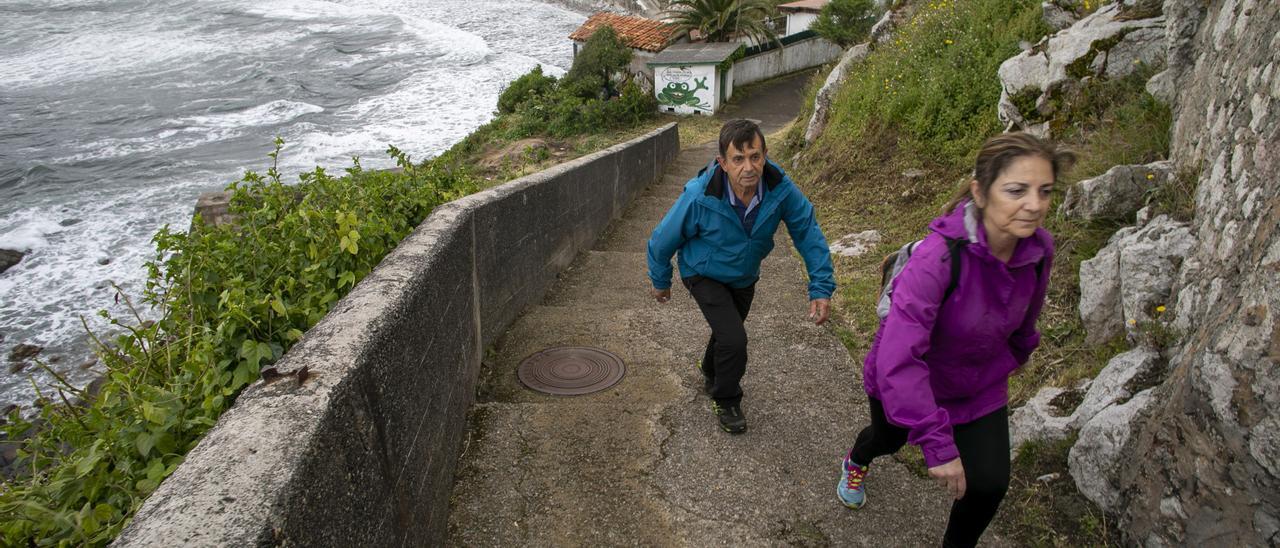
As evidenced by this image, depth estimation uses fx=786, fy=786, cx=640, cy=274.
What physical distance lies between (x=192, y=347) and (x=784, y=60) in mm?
29023

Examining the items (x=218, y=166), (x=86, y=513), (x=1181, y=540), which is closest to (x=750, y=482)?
(x=1181, y=540)

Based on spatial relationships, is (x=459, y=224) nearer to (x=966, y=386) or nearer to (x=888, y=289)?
(x=888, y=289)

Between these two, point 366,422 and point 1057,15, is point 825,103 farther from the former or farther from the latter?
point 366,422

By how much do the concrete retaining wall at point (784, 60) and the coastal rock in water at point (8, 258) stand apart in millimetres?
20829

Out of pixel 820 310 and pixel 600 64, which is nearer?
pixel 820 310

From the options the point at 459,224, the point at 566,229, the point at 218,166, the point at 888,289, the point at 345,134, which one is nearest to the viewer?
the point at 888,289

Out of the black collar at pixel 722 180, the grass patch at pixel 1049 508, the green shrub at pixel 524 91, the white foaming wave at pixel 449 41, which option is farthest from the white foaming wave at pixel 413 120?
the grass patch at pixel 1049 508

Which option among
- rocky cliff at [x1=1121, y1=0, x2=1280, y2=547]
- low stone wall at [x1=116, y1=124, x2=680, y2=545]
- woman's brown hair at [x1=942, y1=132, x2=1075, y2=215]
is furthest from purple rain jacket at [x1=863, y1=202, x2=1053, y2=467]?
low stone wall at [x1=116, y1=124, x2=680, y2=545]

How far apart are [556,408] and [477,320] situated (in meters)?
0.68

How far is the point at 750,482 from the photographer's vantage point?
332 centimetres

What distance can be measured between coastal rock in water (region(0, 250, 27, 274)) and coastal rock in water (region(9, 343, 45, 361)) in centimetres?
498

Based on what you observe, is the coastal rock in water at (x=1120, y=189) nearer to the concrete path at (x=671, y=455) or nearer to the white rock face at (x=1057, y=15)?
the concrete path at (x=671, y=455)

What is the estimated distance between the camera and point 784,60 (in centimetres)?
2953

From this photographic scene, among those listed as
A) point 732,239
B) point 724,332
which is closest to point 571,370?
point 724,332
